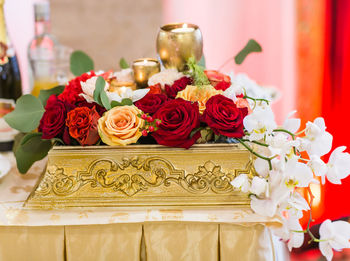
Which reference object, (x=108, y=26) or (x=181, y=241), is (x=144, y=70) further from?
(x=108, y=26)

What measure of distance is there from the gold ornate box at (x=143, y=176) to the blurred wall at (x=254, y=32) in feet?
5.81

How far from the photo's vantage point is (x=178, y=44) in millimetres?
811

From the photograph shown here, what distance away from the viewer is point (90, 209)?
67cm

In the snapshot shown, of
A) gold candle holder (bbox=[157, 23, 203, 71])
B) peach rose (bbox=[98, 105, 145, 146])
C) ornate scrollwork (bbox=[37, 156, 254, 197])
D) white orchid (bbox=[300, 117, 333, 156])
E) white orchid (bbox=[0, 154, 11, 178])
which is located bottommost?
white orchid (bbox=[0, 154, 11, 178])

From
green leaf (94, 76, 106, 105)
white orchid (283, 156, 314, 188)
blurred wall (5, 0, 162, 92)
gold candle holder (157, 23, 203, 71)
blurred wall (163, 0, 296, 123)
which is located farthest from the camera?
blurred wall (163, 0, 296, 123)

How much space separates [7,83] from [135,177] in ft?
2.02

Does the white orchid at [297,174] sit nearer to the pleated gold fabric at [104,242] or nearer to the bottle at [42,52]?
the pleated gold fabric at [104,242]

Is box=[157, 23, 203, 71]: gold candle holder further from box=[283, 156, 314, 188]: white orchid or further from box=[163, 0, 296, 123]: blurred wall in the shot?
box=[163, 0, 296, 123]: blurred wall

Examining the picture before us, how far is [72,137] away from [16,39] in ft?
3.70

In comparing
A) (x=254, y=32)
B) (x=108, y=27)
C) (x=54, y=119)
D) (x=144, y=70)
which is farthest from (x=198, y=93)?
(x=254, y=32)

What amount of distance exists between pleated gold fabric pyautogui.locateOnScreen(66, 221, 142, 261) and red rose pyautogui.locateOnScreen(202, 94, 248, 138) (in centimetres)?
21

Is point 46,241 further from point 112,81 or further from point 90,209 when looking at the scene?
point 112,81

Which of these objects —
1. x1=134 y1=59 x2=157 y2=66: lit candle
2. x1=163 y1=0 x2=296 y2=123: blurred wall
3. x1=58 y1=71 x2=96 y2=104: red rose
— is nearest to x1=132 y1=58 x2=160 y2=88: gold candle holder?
x1=134 y1=59 x2=157 y2=66: lit candle

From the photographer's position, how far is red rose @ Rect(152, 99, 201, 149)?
0.65 metres
